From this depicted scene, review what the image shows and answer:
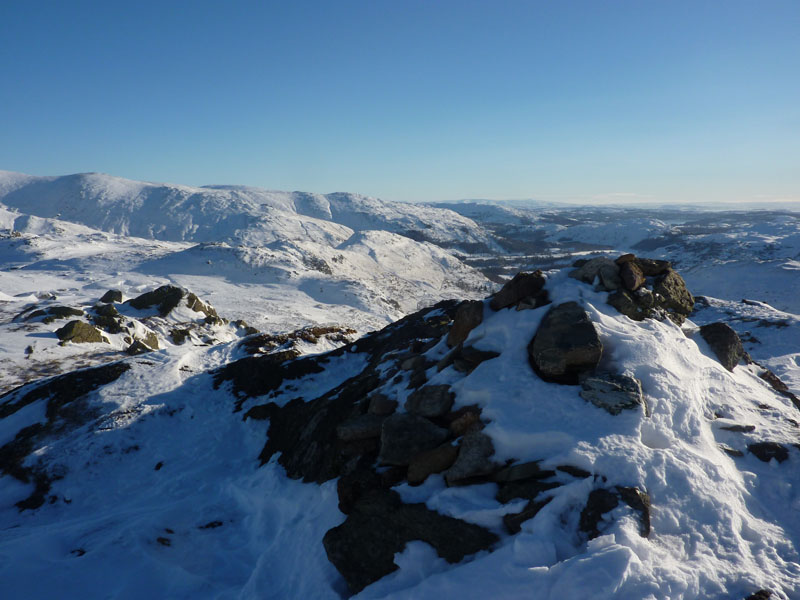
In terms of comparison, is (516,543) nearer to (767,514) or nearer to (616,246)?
(767,514)

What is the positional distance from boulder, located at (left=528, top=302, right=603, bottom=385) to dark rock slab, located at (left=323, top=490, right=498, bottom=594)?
164 inches

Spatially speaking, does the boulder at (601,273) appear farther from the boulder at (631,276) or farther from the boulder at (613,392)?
the boulder at (613,392)

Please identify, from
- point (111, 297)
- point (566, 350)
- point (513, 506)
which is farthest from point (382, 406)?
point (111, 297)

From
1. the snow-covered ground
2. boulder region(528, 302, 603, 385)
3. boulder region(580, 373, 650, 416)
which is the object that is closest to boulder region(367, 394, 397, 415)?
the snow-covered ground

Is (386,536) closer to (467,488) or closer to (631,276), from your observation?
(467,488)

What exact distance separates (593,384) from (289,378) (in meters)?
A: 14.7

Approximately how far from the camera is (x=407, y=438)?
9086 millimetres

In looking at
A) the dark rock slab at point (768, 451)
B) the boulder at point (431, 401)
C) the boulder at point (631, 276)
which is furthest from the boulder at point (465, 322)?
the dark rock slab at point (768, 451)

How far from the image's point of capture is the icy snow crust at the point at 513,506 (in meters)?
5.73

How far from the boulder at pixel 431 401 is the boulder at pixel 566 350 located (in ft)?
7.59

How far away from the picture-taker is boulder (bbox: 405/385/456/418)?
9.62m

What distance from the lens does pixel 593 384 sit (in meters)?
8.59

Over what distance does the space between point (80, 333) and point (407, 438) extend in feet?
101

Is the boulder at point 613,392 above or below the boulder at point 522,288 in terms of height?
below
